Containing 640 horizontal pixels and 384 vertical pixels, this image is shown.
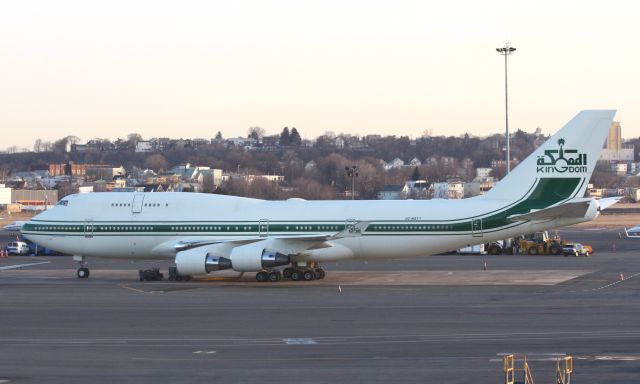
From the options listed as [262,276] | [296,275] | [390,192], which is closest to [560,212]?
[296,275]

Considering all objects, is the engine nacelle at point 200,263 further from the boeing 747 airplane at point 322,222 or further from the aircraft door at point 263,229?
the aircraft door at point 263,229

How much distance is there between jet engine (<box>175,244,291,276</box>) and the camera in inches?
1850

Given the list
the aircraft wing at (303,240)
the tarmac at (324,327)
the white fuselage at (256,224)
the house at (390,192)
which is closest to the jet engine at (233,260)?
the aircraft wing at (303,240)

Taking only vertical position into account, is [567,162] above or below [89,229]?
above

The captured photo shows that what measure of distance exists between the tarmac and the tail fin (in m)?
4.18

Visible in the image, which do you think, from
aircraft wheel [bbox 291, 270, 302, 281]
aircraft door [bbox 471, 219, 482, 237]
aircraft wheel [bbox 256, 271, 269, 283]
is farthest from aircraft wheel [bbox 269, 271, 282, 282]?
aircraft door [bbox 471, 219, 482, 237]

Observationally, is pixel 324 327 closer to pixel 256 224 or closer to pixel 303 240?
pixel 303 240

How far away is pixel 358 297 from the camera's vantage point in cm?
4091

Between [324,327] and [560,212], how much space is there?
18073mm

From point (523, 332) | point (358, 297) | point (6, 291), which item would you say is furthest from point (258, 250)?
point (523, 332)

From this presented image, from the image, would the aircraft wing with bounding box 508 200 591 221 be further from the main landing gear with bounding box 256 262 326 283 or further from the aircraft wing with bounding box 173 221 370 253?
the main landing gear with bounding box 256 262 326 283

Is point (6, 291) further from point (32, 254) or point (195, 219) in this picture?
point (32, 254)

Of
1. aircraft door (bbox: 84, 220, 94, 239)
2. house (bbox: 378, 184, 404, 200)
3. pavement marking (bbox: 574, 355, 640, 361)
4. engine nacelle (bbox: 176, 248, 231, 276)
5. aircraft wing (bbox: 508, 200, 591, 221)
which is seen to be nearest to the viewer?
pavement marking (bbox: 574, 355, 640, 361)

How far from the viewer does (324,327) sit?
31.6 m
